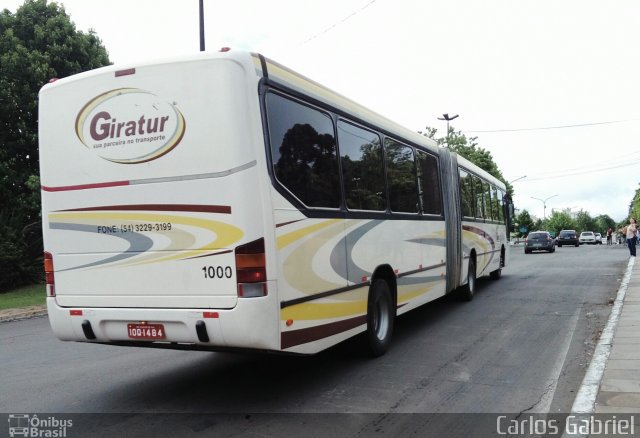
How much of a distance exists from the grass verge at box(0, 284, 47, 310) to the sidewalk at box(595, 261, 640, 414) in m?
12.4

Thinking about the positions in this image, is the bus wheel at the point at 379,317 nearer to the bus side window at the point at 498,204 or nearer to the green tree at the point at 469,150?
the bus side window at the point at 498,204

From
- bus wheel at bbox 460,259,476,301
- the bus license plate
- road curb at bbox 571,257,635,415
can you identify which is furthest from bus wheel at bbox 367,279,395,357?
bus wheel at bbox 460,259,476,301

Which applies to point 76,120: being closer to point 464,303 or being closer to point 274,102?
point 274,102

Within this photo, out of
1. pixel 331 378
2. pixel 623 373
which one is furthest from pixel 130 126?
pixel 623 373

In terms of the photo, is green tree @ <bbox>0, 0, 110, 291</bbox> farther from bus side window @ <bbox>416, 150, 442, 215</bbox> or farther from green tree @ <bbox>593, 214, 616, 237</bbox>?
green tree @ <bbox>593, 214, 616, 237</bbox>

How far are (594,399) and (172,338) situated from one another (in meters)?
3.72

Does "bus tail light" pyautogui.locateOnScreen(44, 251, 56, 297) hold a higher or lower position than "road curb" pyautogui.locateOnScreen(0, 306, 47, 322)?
higher

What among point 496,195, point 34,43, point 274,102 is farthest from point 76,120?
point 34,43

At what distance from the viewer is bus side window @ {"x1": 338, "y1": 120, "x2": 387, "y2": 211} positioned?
6.21 metres

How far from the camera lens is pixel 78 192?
5.25 metres

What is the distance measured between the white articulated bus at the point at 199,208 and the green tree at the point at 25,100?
11.7m

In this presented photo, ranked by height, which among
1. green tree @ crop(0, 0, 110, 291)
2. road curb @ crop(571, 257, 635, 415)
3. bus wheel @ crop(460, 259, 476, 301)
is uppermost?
green tree @ crop(0, 0, 110, 291)

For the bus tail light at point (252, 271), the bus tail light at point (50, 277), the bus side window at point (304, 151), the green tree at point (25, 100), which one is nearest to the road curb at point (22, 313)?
the green tree at point (25, 100)

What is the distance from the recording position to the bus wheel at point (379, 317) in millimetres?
6586
